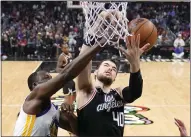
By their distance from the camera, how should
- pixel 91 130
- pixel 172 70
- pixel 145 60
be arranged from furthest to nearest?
pixel 145 60 < pixel 172 70 < pixel 91 130

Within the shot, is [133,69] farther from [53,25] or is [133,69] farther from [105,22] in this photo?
[53,25]

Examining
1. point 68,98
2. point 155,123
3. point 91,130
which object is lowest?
point 155,123

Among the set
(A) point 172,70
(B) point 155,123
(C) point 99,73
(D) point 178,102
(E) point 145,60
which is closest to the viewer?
(C) point 99,73

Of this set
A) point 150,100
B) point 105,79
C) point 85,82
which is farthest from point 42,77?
point 150,100

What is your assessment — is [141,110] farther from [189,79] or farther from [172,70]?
[172,70]

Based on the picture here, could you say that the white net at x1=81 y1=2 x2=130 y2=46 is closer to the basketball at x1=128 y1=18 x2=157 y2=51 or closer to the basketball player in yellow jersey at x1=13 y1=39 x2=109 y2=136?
the basketball at x1=128 y1=18 x2=157 y2=51

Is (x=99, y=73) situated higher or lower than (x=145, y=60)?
higher

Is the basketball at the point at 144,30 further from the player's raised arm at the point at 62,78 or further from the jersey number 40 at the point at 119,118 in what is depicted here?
the jersey number 40 at the point at 119,118

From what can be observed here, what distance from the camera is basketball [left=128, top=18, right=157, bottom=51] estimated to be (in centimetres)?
288

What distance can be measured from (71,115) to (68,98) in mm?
3300

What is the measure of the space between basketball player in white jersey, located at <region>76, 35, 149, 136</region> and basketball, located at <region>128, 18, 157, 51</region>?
0.90 ft

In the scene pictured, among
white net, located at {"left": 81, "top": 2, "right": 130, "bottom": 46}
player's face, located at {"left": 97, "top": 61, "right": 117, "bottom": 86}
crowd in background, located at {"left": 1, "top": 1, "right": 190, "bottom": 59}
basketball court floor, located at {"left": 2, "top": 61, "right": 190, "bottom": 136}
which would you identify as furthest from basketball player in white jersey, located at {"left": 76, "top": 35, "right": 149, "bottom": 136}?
crowd in background, located at {"left": 1, "top": 1, "right": 190, "bottom": 59}

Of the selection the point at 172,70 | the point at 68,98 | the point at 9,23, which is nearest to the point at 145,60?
the point at 172,70

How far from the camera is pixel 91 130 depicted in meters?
3.06
